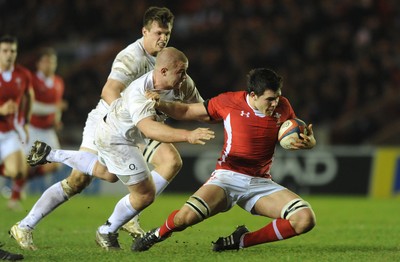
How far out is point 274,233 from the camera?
6926 millimetres

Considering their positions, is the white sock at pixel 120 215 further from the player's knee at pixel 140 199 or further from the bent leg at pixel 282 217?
the bent leg at pixel 282 217

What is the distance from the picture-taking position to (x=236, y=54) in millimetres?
18219

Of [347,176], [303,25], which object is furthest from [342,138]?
[303,25]

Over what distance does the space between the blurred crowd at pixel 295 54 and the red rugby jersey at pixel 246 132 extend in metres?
9.86

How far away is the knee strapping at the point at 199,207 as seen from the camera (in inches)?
270

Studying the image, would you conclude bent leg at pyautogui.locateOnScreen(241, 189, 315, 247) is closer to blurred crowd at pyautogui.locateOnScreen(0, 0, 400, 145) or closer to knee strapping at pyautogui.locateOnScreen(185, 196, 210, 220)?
knee strapping at pyautogui.locateOnScreen(185, 196, 210, 220)

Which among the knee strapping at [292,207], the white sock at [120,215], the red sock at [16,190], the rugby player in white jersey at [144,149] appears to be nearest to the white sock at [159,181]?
the rugby player in white jersey at [144,149]

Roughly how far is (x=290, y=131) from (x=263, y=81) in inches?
17.2

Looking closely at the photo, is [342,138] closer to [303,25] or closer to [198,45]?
[303,25]

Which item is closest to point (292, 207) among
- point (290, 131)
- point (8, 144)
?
point (290, 131)

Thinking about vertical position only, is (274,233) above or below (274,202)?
below

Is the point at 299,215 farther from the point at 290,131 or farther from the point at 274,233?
the point at 290,131

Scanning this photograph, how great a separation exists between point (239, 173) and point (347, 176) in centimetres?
972

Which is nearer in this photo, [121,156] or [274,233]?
[274,233]
